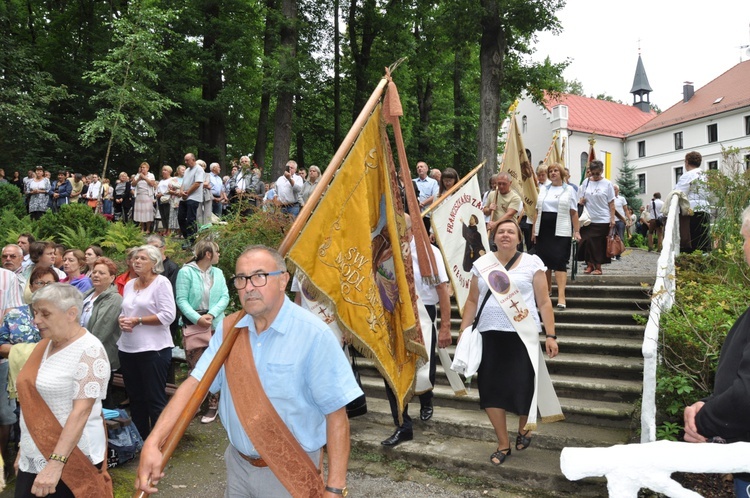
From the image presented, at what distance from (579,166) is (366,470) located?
56.0 meters

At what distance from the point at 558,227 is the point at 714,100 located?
1922 inches

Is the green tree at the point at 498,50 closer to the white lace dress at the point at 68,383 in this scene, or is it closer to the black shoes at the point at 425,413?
the black shoes at the point at 425,413

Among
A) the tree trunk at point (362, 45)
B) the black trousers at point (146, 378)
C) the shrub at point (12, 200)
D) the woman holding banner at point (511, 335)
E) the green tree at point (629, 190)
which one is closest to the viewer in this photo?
the woman holding banner at point (511, 335)

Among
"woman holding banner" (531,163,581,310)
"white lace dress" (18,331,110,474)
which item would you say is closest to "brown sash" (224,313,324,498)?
→ "white lace dress" (18,331,110,474)

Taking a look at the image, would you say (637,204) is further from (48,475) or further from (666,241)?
(48,475)

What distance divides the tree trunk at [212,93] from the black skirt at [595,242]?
691 inches

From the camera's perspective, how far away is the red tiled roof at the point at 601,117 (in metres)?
56.9

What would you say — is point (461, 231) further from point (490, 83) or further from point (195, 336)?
point (490, 83)

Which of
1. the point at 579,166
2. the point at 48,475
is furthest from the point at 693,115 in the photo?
the point at 48,475

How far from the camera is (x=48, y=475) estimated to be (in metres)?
3.40

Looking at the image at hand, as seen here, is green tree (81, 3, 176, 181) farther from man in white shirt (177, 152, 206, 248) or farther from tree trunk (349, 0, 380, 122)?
tree trunk (349, 0, 380, 122)

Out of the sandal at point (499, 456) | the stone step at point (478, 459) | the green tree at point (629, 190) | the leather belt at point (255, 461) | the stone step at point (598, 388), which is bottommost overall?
the stone step at point (478, 459)

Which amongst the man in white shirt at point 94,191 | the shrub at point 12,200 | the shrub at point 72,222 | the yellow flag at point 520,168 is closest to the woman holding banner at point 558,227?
Result: the yellow flag at point 520,168

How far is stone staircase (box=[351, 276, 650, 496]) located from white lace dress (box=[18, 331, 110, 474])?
2.98 metres
